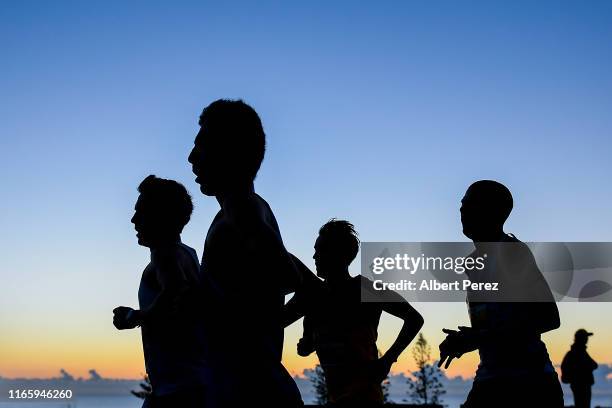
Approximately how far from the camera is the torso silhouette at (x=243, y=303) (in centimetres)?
302

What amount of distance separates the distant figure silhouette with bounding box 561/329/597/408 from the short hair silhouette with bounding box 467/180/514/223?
13566 mm

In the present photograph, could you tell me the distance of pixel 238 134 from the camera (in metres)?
3.26

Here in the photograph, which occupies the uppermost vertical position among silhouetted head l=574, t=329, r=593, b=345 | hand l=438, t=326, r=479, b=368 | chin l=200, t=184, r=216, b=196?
silhouetted head l=574, t=329, r=593, b=345

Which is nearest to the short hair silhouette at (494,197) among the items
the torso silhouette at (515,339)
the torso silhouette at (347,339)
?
the torso silhouette at (515,339)

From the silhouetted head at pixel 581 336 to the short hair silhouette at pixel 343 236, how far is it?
13.4 m

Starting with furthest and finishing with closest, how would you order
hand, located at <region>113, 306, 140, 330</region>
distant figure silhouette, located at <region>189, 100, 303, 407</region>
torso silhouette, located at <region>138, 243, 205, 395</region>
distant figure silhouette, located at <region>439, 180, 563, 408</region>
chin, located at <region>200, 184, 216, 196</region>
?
distant figure silhouette, located at <region>439, 180, 563, 408</region> → torso silhouette, located at <region>138, 243, 205, 395</region> → hand, located at <region>113, 306, 140, 330</region> → chin, located at <region>200, 184, 216, 196</region> → distant figure silhouette, located at <region>189, 100, 303, 407</region>

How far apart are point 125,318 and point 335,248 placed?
1.77 metres

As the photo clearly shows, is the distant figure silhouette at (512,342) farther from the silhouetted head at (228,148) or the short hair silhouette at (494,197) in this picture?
the silhouetted head at (228,148)

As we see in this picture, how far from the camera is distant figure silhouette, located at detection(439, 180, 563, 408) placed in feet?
15.3

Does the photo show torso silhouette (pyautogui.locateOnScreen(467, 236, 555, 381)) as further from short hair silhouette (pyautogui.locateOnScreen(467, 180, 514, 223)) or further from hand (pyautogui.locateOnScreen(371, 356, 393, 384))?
hand (pyautogui.locateOnScreen(371, 356, 393, 384))

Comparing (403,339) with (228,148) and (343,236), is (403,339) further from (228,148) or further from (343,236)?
(228,148)

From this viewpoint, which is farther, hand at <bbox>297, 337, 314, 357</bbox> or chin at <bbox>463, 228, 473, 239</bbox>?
hand at <bbox>297, 337, 314, 357</bbox>

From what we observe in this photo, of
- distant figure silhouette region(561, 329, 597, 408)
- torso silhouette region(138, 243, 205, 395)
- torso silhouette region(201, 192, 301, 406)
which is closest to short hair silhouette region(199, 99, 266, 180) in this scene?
torso silhouette region(201, 192, 301, 406)

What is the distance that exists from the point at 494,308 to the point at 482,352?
0.26 meters
